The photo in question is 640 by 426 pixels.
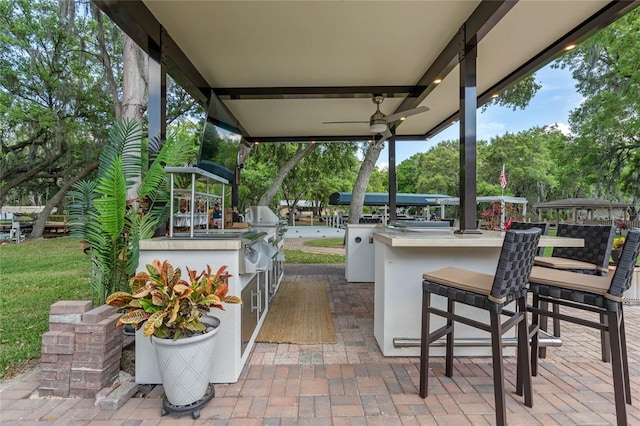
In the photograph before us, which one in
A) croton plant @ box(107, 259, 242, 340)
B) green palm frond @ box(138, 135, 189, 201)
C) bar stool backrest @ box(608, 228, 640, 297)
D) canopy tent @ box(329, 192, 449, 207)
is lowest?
croton plant @ box(107, 259, 242, 340)

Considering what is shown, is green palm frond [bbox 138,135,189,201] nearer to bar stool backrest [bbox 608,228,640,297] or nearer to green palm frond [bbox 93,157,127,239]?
green palm frond [bbox 93,157,127,239]

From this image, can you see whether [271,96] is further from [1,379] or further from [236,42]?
[1,379]

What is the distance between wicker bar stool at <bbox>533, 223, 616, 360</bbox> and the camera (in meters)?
2.46

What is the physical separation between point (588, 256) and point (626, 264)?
1.30 m

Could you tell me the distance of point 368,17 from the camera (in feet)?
8.19

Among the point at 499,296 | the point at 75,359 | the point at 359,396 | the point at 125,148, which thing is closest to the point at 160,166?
the point at 125,148

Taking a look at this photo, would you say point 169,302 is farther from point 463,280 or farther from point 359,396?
point 463,280

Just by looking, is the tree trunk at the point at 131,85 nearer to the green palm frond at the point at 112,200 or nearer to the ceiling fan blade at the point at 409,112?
the green palm frond at the point at 112,200

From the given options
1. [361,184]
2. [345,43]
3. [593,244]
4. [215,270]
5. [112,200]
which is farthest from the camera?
[361,184]

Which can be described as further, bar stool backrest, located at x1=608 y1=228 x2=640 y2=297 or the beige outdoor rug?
the beige outdoor rug

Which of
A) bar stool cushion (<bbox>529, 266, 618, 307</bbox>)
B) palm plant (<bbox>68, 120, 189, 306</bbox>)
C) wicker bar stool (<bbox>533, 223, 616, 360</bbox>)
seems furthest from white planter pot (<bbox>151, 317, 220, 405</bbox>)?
wicker bar stool (<bbox>533, 223, 616, 360</bbox>)

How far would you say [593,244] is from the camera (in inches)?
104

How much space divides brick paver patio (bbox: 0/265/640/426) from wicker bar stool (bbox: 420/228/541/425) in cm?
17

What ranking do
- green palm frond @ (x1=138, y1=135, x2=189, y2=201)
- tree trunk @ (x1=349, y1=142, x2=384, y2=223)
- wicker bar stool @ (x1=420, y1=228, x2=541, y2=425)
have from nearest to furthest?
wicker bar stool @ (x1=420, y1=228, x2=541, y2=425) < green palm frond @ (x1=138, y1=135, x2=189, y2=201) < tree trunk @ (x1=349, y1=142, x2=384, y2=223)
